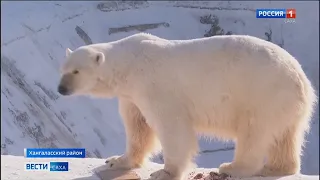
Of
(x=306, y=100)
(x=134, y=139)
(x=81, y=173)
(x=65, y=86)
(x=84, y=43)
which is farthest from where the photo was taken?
(x=84, y=43)

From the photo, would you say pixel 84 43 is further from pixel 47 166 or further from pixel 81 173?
pixel 81 173

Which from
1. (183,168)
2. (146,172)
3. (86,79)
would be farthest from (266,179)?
(86,79)

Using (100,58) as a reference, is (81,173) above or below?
below

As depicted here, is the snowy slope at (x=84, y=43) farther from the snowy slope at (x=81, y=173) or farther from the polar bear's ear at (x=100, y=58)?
the polar bear's ear at (x=100, y=58)

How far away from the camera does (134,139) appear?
13.3 ft

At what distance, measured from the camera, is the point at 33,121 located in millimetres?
8016

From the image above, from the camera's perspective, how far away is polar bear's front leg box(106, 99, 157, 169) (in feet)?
13.1

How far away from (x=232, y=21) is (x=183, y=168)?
8993 millimetres

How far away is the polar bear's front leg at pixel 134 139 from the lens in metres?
4.00

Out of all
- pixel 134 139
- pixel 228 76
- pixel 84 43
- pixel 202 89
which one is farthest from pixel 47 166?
pixel 84 43

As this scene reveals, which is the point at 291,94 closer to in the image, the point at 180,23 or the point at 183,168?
the point at 183,168

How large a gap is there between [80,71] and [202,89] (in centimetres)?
84

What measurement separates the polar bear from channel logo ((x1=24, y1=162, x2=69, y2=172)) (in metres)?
0.67

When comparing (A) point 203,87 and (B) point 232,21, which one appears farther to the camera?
(B) point 232,21
